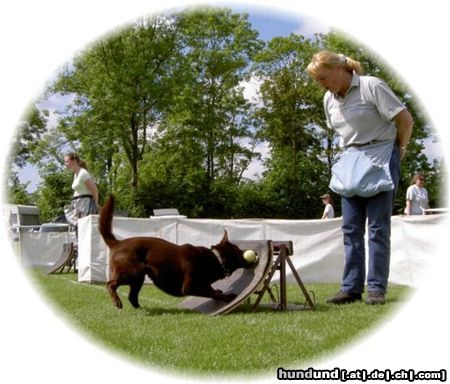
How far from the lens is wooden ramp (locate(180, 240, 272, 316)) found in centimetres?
430

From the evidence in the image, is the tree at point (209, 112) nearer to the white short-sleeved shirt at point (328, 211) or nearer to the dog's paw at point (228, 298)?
the white short-sleeved shirt at point (328, 211)

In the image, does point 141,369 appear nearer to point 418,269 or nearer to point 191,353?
point 191,353

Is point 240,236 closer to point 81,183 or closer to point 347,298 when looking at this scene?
point 81,183

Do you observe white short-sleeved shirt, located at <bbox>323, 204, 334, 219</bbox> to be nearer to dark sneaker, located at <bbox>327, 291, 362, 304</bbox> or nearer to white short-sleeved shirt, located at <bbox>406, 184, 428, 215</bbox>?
white short-sleeved shirt, located at <bbox>406, 184, 428, 215</bbox>

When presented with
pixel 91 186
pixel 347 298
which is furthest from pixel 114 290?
pixel 91 186

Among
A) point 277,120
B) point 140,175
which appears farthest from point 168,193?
point 277,120

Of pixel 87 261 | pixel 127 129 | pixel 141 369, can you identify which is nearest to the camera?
pixel 141 369

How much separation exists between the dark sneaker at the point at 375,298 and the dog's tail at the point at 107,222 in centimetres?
212

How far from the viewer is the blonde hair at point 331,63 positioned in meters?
4.31

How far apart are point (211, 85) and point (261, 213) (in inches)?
132

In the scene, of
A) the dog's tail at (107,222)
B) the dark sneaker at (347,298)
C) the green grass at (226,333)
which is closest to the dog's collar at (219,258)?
the green grass at (226,333)

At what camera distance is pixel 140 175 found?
12.1 metres

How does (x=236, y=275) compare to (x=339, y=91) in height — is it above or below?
below

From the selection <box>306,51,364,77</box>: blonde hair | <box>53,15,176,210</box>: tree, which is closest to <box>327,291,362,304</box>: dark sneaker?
<box>306,51,364,77</box>: blonde hair
